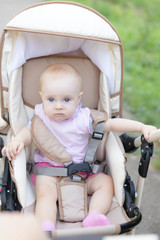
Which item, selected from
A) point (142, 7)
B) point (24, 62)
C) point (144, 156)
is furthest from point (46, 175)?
point (142, 7)

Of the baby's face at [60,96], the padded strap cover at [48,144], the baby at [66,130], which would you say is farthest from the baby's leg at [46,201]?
the baby's face at [60,96]

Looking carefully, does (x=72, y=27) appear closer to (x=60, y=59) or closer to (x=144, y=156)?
(x=60, y=59)

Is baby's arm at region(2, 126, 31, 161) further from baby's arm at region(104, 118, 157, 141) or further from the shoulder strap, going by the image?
baby's arm at region(104, 118, 157, 141)

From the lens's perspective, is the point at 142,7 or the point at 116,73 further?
the point at 142,7

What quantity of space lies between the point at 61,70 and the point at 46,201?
2.49 feet

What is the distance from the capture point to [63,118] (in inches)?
79.4

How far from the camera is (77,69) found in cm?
221

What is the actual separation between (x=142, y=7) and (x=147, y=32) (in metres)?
2.11

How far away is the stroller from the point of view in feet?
5.89

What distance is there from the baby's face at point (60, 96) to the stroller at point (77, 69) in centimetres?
21

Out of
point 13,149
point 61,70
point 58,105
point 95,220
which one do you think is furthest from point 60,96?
point 95,220

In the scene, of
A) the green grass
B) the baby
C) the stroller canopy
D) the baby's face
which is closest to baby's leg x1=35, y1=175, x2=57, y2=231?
the baby

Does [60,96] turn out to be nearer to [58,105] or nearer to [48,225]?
[58,105]

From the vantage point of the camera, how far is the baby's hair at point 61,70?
2.01 meters
